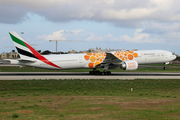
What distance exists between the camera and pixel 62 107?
12.3 metres

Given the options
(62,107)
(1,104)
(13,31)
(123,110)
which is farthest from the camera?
(13,31)

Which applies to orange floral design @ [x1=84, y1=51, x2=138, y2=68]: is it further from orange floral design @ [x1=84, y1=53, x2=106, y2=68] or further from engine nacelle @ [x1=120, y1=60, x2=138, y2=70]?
engine nacelle @ [x1=120, y1=60, x2=138, y2=70]

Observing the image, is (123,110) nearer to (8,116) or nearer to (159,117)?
(159,117)

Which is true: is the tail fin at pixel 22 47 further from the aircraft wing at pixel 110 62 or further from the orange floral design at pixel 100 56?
the aircraft wing at pixel 110 62

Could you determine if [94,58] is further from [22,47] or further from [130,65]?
[22,47]

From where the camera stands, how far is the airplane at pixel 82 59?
35656 mm

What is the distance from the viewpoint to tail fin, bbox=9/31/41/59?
115ft

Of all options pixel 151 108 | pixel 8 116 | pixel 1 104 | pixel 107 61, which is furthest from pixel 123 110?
pixel 107 61

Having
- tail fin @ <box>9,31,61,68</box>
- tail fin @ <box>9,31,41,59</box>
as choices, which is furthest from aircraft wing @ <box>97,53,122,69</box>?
tail fin @ <box>9,31,41,59</box>

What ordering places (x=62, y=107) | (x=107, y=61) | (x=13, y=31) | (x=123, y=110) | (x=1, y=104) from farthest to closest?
(x=107, y=61)
(x=13, y=31)
(x=1, y=104)
(x=62, y=107)
(x=123, y=110)

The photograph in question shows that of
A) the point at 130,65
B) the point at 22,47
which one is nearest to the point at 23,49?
the point at 22,47

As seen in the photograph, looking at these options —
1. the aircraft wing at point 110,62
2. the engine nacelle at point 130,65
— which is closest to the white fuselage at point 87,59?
the aircraft wing at point 110,62

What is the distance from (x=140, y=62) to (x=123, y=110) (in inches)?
1178

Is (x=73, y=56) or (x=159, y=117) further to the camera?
(x=73, y=56)
